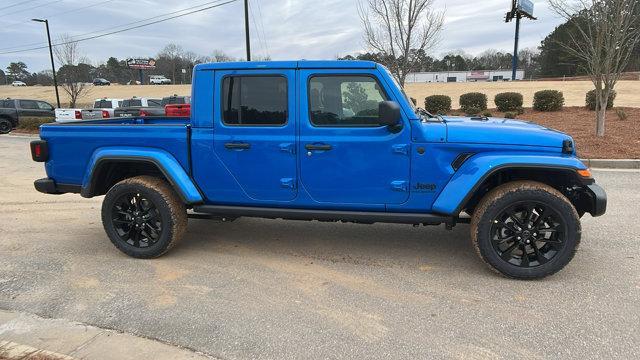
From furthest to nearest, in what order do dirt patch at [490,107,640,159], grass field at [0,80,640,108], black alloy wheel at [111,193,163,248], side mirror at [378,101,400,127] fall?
grass field at [0,80,640,108] < dirt patch at [490,107,640,159] < black alloy wheel at [111,193,163,248] < side mirror at [378,101,400,127]

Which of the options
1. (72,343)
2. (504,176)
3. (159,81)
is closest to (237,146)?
(72,343)

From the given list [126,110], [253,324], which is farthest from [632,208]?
[126,110]

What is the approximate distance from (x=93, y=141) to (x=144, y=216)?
89 cm

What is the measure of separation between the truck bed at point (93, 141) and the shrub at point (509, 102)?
18.3 meters

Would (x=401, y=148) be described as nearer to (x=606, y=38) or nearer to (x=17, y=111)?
(x=606, y=38)

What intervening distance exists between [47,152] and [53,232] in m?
1.26

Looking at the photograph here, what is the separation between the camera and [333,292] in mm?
3711

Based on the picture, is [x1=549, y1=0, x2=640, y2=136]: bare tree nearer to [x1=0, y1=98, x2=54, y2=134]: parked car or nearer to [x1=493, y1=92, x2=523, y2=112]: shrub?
[x1=493, y1=92, x2=523, y2=112]: shrub

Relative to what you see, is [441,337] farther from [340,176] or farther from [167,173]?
[167,173]

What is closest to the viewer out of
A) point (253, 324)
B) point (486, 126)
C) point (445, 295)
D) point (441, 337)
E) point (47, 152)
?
point (441, 337)

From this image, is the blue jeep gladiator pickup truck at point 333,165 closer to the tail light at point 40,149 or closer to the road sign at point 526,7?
the tail light at point 40,149

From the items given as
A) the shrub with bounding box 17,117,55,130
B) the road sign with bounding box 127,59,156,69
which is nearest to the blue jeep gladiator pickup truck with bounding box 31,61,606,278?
the shrub with bounding box 17,117,55,130

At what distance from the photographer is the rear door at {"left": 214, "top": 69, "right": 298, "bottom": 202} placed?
405 cm

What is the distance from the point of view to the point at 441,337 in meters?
3.02
